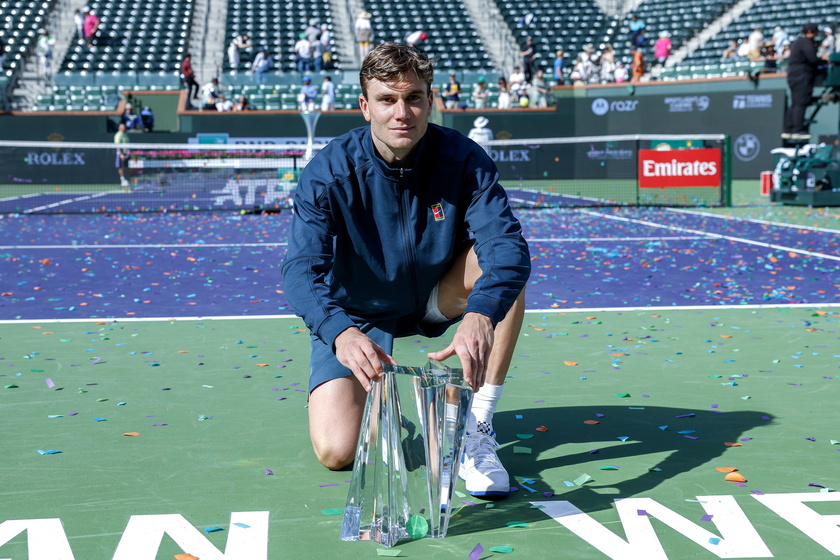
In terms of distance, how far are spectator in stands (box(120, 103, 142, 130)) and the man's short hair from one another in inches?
947

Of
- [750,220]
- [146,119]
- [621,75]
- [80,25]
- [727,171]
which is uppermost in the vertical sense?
[80,25]

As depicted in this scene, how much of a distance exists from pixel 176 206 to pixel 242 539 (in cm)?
1649

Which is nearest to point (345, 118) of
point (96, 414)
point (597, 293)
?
point (597, 293)

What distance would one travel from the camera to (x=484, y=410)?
12.7 ft

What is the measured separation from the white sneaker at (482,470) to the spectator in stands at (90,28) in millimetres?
29889

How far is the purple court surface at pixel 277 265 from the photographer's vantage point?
309 inches

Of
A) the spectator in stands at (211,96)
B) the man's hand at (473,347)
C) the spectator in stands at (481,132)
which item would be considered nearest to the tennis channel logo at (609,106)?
the spectator in stands at (481,132)

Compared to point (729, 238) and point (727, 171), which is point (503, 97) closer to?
point (727, 171)

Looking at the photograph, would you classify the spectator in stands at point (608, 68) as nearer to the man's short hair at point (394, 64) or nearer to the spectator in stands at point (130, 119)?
the spectator in stands at point (130, 119)

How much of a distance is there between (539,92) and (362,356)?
25755 mm

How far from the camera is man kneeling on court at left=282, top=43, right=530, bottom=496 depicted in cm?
348

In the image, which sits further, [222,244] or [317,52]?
[317,52]

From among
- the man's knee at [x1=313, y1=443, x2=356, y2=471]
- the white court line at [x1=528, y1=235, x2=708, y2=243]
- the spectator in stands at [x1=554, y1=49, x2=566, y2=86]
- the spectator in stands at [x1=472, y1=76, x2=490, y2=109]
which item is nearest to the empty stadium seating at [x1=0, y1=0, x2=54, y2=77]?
the spectator in stands at [x1=472, y1=76, x2=490, y2=109]

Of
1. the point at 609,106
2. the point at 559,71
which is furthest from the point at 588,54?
the point at 609,106
